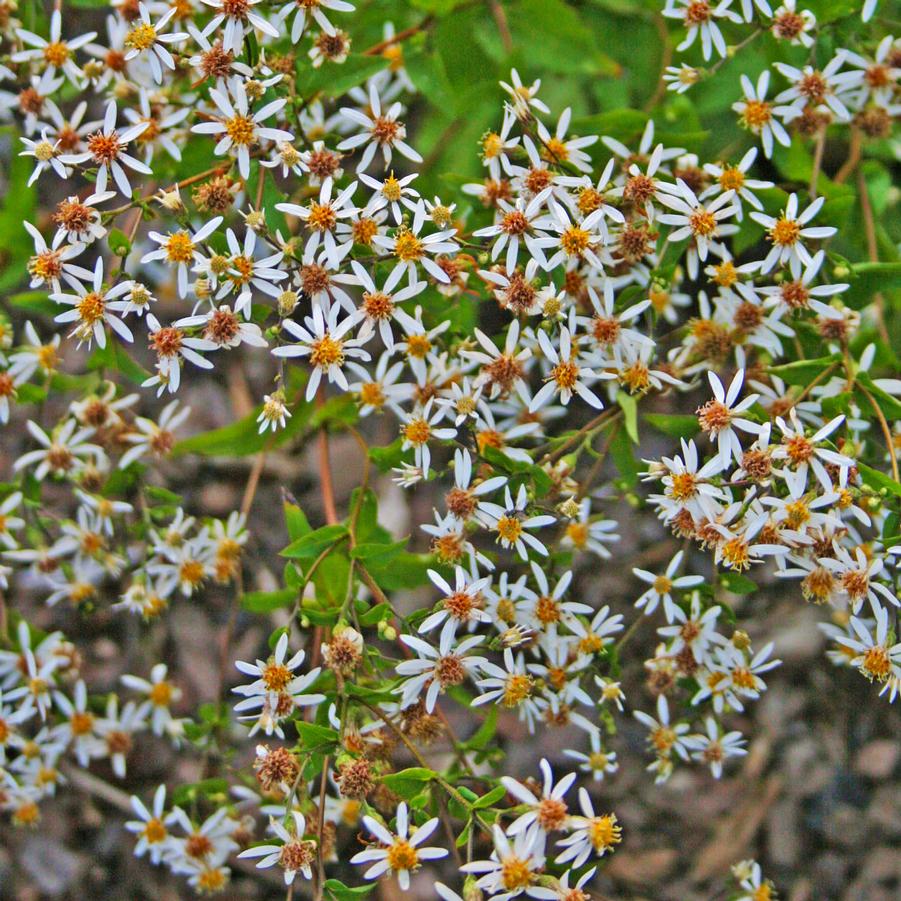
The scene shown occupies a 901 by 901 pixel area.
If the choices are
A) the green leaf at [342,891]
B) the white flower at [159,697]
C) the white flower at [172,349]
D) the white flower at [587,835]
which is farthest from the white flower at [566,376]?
the white flower at [159,697]

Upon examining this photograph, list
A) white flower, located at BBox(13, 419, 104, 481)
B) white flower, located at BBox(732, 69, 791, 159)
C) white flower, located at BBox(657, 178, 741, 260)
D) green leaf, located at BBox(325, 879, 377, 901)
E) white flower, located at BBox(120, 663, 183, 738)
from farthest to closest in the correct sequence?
white flower, located at BBox(120, 663, 183, 738) < white flower, located at BBox(13, 419, 104, 481) < white flower, located at BBox(732, 69, 791, 159) < white flower, located at BBox(657, 178, 741, 260) < green leaf, located at BBox(325, 879, 377, 901)

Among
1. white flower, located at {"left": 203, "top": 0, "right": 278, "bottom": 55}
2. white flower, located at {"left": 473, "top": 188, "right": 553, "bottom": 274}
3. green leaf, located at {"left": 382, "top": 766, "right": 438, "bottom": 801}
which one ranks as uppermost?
white flower, located at {"left": 203, "top": 0, "right": 278, "bottom": 55}

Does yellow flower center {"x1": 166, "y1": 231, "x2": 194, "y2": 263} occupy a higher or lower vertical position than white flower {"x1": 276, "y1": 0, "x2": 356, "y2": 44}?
lower

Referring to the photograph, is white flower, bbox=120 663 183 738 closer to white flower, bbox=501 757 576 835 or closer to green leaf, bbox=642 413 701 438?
white flower, bbox=501 757 576 835

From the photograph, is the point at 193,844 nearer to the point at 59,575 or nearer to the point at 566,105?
the point at 59,575

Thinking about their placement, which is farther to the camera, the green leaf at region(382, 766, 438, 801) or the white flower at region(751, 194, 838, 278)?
the white flower at region(751, 194, 838, 278)

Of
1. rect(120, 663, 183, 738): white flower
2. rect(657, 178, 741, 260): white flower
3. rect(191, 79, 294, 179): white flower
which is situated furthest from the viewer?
rect(120, 663, 183, 738): white flower

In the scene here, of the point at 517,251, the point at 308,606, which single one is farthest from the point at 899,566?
the point at 308,606

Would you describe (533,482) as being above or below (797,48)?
below

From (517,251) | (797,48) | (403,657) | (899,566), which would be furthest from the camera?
(403,657)

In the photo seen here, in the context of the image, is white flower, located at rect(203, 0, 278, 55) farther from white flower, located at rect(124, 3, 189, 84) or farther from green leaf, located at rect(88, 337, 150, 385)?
green leaf, located at rect(88, 337, 150, 385)

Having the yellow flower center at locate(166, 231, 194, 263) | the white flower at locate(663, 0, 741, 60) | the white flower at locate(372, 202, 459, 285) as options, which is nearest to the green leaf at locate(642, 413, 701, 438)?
the white flower at locate(372, 202, 459, 285)
